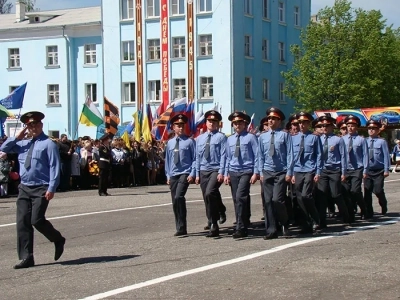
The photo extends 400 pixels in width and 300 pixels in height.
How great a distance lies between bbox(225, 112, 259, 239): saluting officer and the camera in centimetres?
1317

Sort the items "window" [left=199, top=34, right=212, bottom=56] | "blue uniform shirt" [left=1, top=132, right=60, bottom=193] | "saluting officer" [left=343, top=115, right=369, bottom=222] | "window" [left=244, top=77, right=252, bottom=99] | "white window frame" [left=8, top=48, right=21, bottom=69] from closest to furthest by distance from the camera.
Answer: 1. "blue uniform shirt" [left=1, top=132, right=60, bottom=193]
2. "saluting officer" [left=343, top=115, right=369, bottom=222]
3. "window" [left=199, top=34, right=212, bottom=56]
4. "window" [left=244, top=77, right=252, bottom=99]
5. "white window frame" [left=8, top=48, right=21, bottom=69]

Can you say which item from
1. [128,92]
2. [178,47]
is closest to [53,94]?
[128,92]

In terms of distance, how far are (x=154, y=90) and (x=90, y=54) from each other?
18.9 ft

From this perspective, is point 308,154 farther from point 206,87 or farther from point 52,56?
point 52,56

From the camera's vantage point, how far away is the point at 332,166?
15281 millimetres

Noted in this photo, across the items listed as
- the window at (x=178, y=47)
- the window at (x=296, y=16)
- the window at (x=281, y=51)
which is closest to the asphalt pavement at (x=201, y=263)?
the window at (x=178, y=47)

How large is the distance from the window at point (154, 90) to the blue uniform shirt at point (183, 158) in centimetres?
4269

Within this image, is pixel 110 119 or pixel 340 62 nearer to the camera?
pixel 110 119

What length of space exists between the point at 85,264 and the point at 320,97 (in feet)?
153

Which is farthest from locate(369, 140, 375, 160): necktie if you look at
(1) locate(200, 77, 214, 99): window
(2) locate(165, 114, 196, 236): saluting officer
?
(1) locate(200, 77, 214, 99): window

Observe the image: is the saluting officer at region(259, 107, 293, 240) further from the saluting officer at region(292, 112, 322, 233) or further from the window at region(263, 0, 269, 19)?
the window at region(263, 0, 269, 19)

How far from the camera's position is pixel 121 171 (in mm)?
28500

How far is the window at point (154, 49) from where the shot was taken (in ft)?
185

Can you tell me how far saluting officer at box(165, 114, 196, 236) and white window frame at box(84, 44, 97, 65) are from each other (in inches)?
1808
